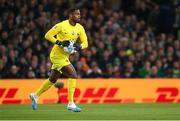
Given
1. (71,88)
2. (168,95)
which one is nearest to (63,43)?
(71,88)

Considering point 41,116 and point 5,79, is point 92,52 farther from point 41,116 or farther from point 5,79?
point 41,116

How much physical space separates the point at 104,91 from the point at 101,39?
3307mm

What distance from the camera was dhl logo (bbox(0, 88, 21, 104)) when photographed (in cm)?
2166

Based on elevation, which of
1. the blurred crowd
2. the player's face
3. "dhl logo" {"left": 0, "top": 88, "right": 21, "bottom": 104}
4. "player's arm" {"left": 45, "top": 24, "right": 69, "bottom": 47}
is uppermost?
the player's face

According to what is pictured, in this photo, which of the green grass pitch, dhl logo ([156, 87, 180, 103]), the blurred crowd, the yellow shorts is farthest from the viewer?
the blurred crowd

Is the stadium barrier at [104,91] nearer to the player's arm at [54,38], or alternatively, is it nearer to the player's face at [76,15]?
the player's arm at [54,38]

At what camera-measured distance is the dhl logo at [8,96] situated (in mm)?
21656

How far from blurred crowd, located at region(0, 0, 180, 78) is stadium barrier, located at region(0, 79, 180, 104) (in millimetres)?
1025

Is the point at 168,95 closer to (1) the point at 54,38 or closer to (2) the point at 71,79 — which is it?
(2) the point at 71,79

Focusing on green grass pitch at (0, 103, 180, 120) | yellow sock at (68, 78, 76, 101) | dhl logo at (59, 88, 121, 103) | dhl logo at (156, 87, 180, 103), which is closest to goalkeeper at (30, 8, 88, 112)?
yellow sock at (68, 78, 76, 101)

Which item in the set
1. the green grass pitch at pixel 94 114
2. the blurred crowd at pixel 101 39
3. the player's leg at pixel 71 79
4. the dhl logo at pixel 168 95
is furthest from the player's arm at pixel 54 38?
the dhl logo at pixel 168 95

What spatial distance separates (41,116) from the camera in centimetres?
1539

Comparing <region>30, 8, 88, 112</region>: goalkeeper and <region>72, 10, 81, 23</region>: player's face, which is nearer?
<region>72, 10, 81, 23</region>: player's face

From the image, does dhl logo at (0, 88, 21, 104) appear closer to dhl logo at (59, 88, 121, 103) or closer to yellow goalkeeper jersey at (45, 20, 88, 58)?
dhl logo at (59, 88, 121, 103)
